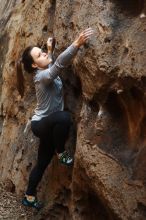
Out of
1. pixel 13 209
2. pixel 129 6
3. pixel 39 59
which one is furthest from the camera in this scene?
pixel 13 209

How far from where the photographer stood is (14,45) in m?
7.20

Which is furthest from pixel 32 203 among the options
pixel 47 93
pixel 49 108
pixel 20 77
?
pixel 20 77

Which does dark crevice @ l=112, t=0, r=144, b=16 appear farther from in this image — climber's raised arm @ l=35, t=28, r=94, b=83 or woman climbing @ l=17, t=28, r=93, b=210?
woman climbing @ l=17, t=28, r=93, b=210

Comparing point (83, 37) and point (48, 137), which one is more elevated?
point (83, 37)

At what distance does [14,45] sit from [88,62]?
245 cm

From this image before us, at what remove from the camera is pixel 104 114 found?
498cm

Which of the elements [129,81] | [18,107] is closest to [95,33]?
[129,81]

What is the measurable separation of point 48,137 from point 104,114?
32.1 inches

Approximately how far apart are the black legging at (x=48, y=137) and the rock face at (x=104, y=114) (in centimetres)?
17

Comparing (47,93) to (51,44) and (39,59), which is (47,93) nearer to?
(39,59)

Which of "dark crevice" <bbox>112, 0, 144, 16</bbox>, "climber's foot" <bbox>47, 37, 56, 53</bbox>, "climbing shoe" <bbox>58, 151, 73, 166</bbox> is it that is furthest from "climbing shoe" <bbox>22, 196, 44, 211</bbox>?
"dark crevice" <bbox>112, 0, 144, 16</bbox>

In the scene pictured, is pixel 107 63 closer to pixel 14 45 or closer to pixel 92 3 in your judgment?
pixel 92 3

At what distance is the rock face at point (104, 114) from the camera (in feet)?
15.3

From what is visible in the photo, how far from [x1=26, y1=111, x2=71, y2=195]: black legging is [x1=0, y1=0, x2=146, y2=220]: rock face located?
171 mm
